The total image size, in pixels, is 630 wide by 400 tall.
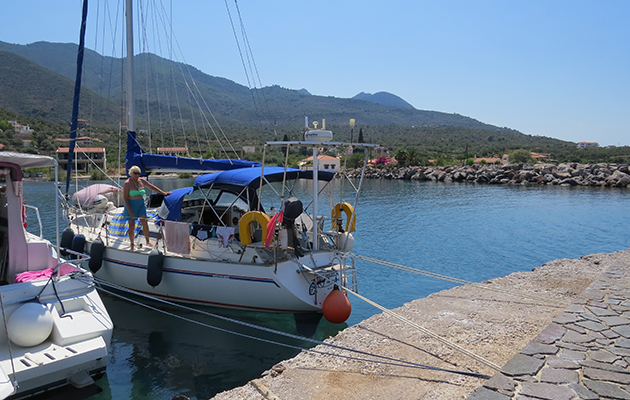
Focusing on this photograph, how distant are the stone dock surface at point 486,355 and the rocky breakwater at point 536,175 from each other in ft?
146

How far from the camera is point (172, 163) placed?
37.7 feet

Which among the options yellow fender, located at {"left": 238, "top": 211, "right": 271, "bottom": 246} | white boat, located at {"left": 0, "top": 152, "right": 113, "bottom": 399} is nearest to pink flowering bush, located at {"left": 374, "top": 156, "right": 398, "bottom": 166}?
yellow fender, located at {"left": 238, "top": 211, "right": 271, "bottom": 246}

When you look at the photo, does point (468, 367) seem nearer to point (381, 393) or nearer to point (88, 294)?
point (381, 393)

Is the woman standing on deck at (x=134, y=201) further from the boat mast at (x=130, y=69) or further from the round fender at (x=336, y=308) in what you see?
the round fender at (x=336, y=308)

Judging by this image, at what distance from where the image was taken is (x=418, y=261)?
50.9 feet

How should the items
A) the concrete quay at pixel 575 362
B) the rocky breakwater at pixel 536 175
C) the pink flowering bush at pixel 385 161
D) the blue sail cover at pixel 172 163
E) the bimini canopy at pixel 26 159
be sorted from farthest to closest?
the pink flowering bush at pixel 385 161 → the rocky breakwater at pixel 536 175 → the blue sail cover at pixel 172 163 → the bimini canopy at pixel 26 159 → the concrete quay at pixel 575 362

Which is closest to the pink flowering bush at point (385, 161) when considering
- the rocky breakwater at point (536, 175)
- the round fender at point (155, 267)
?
the rocky breakwater at point (536, 175)

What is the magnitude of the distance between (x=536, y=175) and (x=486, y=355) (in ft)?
165

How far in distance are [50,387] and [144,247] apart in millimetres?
4788

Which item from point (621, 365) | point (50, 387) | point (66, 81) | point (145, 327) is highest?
point (66, 81)

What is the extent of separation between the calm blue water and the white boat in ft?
3.68

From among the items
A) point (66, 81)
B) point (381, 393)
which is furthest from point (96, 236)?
point (66, 81)

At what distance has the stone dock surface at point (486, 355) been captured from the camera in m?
4.55

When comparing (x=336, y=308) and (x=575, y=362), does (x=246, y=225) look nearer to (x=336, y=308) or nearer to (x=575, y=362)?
(x=336, y=308)
